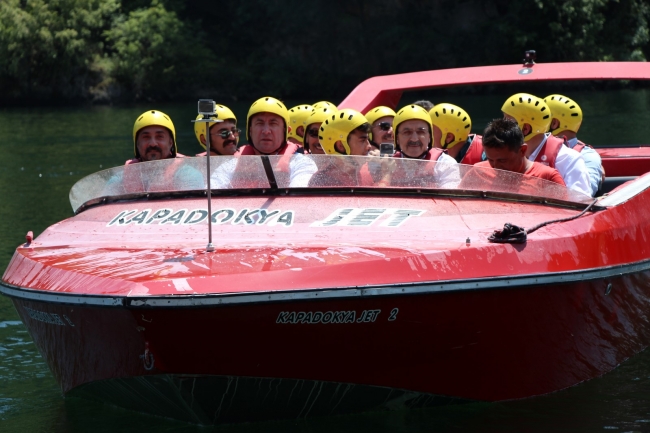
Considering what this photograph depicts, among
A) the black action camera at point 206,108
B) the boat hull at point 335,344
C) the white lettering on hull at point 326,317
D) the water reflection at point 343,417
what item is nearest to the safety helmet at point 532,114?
the water reflection at point 343,417

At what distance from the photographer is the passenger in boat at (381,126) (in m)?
9.23

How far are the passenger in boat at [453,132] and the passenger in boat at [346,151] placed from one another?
715mm

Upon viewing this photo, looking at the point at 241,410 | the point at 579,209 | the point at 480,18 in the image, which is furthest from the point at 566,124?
the point at 480,18

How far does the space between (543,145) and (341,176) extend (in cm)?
210

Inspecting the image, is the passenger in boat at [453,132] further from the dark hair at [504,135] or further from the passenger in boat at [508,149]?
the dark hair at [504,135]

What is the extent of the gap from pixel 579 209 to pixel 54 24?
4814 centimetres

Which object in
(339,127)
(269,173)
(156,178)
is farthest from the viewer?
(339,127)

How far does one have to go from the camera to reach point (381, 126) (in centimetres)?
921

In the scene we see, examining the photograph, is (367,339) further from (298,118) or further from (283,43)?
(283,43)

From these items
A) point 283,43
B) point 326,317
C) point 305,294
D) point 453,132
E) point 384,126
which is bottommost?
point 283,43

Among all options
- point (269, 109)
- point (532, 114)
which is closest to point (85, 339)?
point (269, 109)

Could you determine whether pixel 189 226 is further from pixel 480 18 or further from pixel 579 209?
pixel 480 18

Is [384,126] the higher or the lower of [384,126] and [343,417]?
the higher

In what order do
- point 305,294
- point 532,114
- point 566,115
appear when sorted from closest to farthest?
1. point 305,294
2. point 532,114
3. point 566,115
